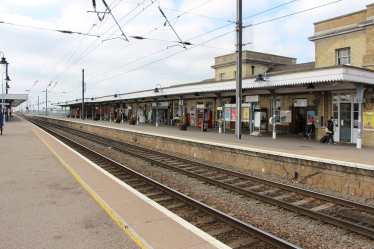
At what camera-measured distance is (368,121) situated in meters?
13.5

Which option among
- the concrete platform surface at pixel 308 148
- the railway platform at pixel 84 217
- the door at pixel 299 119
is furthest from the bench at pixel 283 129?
the railway platform at pixel 84 217

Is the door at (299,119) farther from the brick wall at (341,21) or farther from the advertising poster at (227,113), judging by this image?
→ the brick wall at (341,21)

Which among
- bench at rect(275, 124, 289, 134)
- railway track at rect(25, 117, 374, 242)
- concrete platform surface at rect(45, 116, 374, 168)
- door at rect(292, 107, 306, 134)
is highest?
door at rect(292, 107, 306, 134)

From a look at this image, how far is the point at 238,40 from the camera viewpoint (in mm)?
15172

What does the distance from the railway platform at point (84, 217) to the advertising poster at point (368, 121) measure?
11831 mm

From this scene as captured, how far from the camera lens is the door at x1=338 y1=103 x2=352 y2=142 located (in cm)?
1491

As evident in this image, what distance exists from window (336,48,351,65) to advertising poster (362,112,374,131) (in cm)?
678

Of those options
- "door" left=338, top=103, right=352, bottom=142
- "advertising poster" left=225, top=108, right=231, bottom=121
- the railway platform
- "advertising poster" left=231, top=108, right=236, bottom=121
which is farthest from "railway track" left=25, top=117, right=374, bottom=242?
"advertising poster" left=225, top=108, right=231, bottom=121

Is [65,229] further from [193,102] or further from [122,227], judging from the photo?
[193,102]

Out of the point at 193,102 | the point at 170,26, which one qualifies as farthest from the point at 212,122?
the point at 170,26

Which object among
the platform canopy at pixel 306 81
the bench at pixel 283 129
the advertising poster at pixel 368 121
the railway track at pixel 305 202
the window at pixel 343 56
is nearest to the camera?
the railway track at pixel 305 202

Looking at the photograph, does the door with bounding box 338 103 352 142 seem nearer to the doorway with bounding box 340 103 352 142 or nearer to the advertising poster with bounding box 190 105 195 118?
the doorway with bounding box 340 103 352 142

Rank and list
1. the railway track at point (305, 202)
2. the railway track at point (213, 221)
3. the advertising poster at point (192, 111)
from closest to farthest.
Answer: the railway track at point (213, 221), the railway track at point (305, 202), the advertising poster at point (192, 111)

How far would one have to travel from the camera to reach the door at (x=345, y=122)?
587 inches
